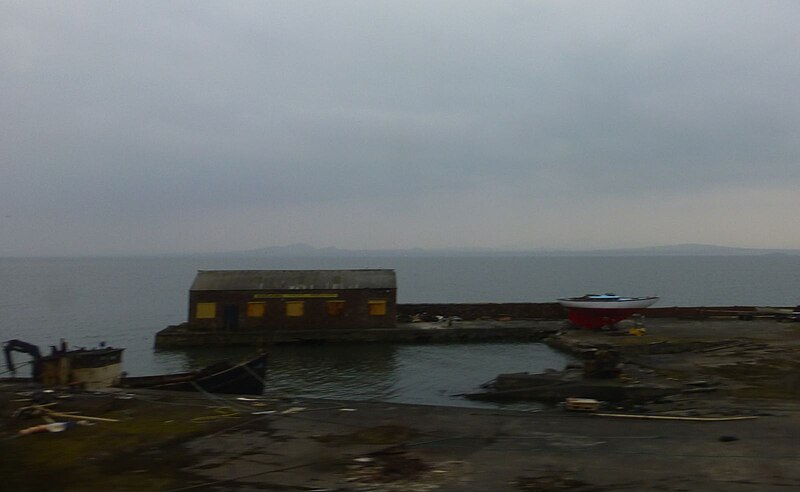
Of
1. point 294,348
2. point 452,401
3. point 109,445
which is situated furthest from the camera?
point 294,348

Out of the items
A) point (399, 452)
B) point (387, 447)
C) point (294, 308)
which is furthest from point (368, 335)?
point (399, 452)

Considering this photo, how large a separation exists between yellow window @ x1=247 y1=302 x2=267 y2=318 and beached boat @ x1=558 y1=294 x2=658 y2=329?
2080cm

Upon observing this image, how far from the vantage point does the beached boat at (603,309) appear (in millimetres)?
37969

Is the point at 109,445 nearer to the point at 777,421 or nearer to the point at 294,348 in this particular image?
the point at 777,421

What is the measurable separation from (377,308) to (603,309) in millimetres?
14784

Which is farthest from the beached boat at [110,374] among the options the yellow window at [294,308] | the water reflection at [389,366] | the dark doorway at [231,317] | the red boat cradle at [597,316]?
the red boat cradle at [597,316]

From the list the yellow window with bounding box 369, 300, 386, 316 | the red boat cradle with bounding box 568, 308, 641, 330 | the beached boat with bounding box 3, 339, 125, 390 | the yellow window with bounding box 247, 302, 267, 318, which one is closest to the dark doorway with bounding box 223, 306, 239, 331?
the yellow window with bounding box 247, 302, 267, 318

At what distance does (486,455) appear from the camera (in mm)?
10602

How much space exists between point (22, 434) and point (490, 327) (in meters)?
32.3

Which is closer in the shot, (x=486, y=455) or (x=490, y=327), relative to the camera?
(x=486, y=455)

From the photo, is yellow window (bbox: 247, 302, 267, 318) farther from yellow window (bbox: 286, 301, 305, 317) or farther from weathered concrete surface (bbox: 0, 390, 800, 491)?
weathered concrete surface (bbox: 0, 390, 800, 491)

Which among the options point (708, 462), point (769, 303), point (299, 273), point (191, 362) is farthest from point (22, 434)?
point (769, 303)

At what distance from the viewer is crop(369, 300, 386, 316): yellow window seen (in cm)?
4047

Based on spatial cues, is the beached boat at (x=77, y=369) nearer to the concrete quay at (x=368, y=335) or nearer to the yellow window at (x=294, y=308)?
the concrete quay at (x=368, y=335)
